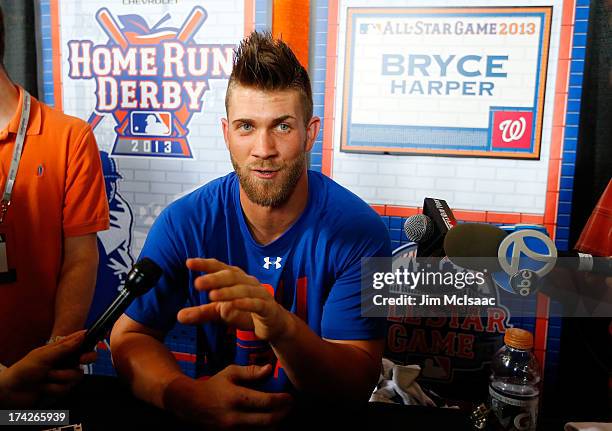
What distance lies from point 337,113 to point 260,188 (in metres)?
0.81

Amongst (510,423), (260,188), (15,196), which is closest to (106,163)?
(15,196)

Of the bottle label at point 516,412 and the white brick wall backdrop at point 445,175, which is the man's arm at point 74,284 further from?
the bottle label at point 516,412

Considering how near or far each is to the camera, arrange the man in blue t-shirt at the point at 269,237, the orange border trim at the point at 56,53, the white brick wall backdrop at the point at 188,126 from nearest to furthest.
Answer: the man in blue t-shirt at the point at 269,237
the white brick wall backdrop at the point at 188,126
the orange border trim at the point at 56,53

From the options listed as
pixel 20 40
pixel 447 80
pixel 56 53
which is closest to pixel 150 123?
pixel 56 53

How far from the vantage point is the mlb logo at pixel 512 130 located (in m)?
1.91

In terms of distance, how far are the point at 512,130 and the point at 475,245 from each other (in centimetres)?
106

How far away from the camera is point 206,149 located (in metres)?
2.12

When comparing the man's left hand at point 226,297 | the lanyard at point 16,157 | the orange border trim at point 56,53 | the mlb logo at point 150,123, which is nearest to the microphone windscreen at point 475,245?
the man's left hand at point 226,297

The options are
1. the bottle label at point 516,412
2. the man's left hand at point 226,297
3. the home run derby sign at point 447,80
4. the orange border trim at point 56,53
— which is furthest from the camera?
the orange border trim at point 56,53

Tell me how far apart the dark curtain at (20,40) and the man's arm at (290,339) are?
5.97ft

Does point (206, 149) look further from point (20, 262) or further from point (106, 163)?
point (20, 262)

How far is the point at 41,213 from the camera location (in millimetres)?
1502

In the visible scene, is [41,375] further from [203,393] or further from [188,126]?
[188,126]

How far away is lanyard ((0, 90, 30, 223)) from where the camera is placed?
144 centimetres
